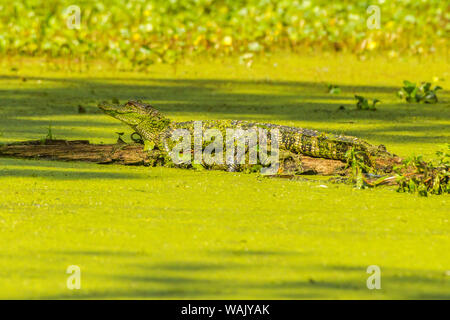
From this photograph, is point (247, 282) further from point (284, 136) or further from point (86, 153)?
point (86, 153)

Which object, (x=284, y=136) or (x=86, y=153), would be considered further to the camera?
(x=86, y=153)

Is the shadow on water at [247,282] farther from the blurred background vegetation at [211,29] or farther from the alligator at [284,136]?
the blurred background vegetation at [211,29]

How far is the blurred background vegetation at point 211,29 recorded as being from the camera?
42.5 feet

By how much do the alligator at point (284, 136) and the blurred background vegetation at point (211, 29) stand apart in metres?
6.06

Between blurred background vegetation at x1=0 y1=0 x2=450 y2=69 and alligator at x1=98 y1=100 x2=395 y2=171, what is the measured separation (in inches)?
238

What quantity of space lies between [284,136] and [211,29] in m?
7.97

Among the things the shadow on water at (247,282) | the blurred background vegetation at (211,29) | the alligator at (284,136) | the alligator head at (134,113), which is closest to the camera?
the shadow on water at (247,282)

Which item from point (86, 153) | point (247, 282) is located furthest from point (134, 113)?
point (247, 282)

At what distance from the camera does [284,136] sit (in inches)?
245

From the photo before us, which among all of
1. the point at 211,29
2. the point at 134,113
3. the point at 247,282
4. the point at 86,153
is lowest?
the point at 247,282

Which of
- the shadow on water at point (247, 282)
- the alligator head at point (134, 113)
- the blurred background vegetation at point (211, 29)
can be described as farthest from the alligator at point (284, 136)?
the blurred background vegetation at point (211, 29)

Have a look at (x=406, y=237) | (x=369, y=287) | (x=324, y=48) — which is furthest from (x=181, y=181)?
(x=324, y=48)

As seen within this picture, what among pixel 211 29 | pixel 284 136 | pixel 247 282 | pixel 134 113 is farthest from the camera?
pixel 211 29

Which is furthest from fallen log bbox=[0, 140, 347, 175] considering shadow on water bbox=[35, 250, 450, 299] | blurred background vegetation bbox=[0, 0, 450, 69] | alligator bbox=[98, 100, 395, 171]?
blurred background vegetation bbox=[0, 0, 450, 69]
